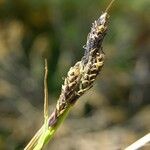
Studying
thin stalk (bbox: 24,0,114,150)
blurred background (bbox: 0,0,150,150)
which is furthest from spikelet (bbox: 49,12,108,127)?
blurred background (bbox: 0,0,150,150)

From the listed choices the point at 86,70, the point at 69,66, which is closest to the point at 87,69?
the point at 86,70

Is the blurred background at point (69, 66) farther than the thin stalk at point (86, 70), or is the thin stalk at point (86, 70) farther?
the blurred background at point (69, 66)

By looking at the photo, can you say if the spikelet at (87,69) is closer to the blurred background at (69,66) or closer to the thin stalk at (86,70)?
the thin stalk at (86,70)

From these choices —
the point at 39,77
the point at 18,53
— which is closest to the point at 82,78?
the point at 39,77

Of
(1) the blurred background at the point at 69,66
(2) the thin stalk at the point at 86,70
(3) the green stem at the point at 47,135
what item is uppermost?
(2) the thin stalk at the point at 86,70

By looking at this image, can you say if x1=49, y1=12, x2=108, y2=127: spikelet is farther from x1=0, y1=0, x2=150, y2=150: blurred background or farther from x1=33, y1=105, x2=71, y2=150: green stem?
x1=0, y1=0, x2=150, y2=150: blurred background

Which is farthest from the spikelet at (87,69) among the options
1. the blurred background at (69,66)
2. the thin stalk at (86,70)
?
the blurred background at (69,66)

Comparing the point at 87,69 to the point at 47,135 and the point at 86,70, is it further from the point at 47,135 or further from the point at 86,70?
the point at 47,135
